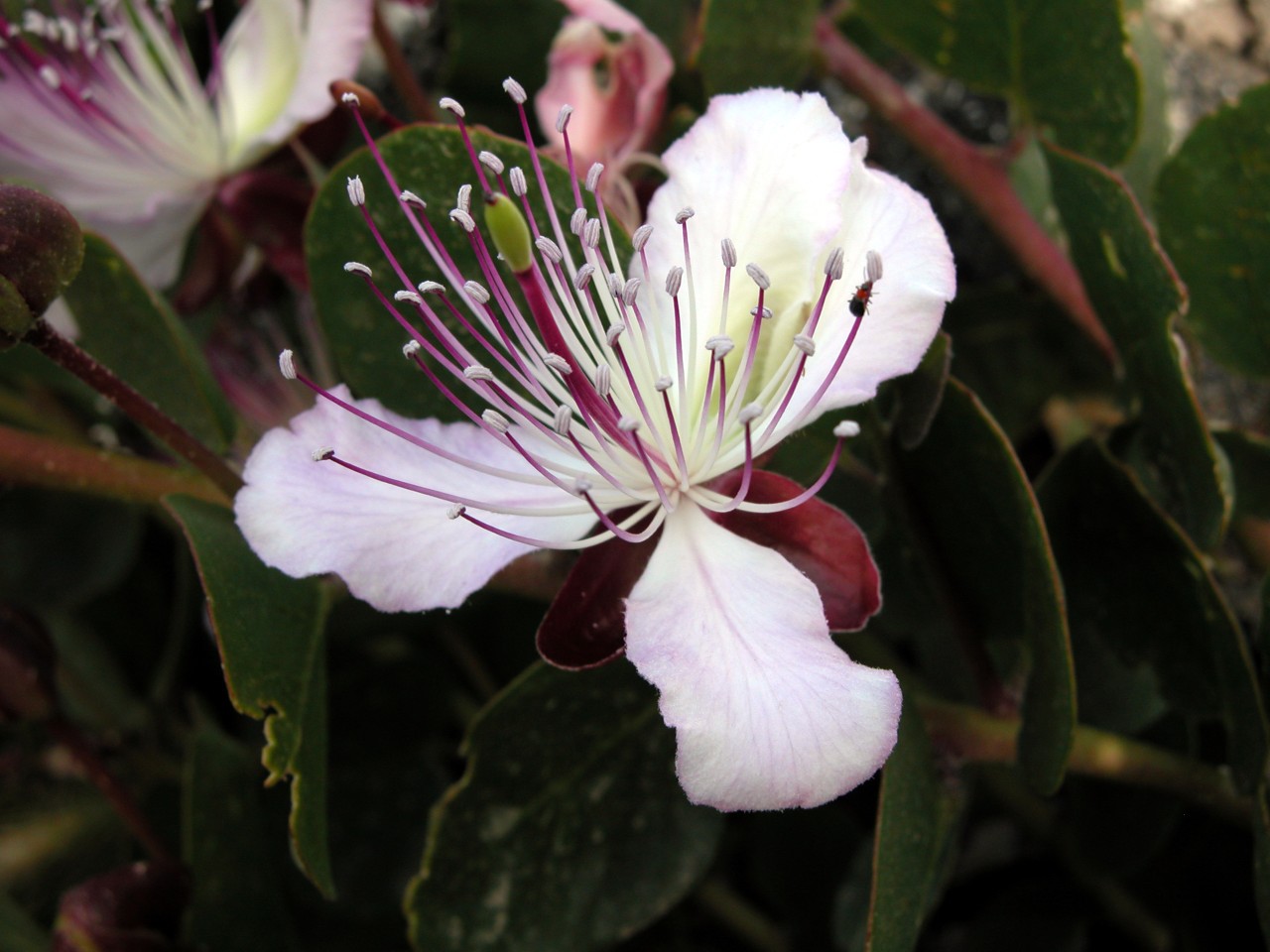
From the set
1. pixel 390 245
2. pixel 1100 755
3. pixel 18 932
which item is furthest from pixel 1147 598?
pixel 18 932

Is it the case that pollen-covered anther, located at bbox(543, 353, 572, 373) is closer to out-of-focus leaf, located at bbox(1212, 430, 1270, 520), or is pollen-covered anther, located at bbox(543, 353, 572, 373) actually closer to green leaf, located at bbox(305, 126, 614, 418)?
green leaf, located at bbox(305, 126, 614, 418)

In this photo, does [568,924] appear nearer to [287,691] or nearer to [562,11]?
[287,691]

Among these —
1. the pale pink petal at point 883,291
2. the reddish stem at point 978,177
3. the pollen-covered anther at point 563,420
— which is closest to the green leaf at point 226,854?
the pollen-covered anther at point 563,420

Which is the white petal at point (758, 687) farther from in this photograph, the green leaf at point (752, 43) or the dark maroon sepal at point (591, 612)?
the green leaf at point (752, 43)

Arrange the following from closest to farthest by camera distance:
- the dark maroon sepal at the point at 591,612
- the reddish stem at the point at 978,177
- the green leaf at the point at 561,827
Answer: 1. the dark maroon sepal at the point at 591,612
2. the green leaf at the point at 561,827
3. the reddish stem at the point at 978,177

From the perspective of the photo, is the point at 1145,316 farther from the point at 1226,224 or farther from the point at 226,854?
the point at 226,854

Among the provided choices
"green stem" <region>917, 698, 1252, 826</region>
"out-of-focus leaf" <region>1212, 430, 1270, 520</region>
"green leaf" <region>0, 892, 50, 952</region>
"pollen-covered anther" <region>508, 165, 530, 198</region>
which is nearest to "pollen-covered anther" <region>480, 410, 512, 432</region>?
"pollen-covered anther" <region>508, 165, 530, 198</region>
